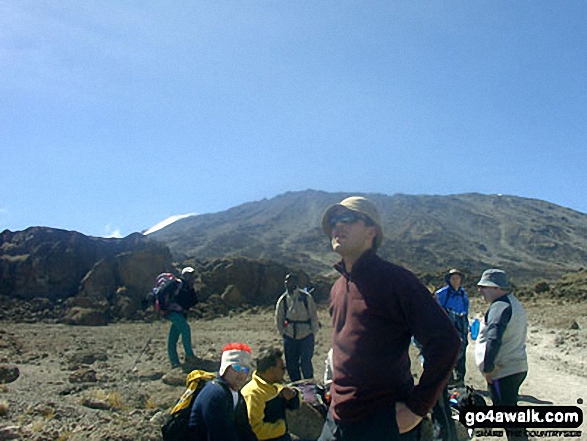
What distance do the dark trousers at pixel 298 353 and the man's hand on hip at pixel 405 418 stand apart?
4.51 metres

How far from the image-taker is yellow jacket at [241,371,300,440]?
370cm

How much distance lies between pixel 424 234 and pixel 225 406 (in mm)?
91139

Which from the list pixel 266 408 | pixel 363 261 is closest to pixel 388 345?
pixel 363 261

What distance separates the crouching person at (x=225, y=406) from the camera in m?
2.90

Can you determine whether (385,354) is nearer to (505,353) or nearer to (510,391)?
(505,353)

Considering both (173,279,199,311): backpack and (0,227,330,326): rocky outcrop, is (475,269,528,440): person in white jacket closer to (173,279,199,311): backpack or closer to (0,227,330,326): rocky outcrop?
(173,279,199,311): backpack

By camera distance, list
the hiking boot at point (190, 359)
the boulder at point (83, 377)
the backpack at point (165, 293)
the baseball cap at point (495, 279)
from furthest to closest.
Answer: the hiking boot at point (190, 359), the backpack at point (165, 293), the boulder at point (83, 377), the baseball cap at point (495, 279)

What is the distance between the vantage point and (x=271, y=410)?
148 inches

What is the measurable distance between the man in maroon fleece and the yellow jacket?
152 centimetres

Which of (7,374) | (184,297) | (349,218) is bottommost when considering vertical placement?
(7,374)

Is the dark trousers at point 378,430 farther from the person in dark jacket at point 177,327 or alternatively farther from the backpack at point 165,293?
the backpack at point 165,293

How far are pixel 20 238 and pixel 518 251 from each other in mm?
84859

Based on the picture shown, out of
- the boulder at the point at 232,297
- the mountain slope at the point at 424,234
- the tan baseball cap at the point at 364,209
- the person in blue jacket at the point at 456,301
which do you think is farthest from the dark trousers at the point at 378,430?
the mountain slope at the point at 424,234

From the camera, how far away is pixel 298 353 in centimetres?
661
